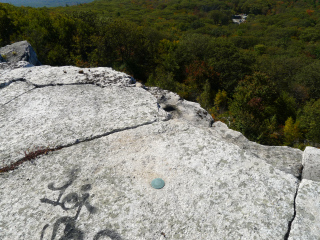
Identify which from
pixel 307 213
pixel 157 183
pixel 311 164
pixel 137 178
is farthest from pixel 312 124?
pixel 137 178

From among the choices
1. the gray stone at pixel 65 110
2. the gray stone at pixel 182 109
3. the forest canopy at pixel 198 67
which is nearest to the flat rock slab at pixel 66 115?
the gray stone at pixel 65 110

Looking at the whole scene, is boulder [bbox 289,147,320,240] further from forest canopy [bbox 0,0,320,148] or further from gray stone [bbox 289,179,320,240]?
forest canopy [bbox 0,0,320,148]

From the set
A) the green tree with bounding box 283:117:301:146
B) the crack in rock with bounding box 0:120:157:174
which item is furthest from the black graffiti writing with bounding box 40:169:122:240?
the green tree with bounding box 283:117:301:146

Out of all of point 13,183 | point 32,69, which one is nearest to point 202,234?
point 13,183

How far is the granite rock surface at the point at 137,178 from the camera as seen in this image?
2.59 meters

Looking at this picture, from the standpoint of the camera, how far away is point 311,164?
3.28 m

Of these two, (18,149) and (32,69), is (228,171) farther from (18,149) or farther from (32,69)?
(32,69)

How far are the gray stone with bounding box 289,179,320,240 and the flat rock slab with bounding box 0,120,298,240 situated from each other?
0.31 ft

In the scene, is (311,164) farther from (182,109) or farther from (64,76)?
(64,76)

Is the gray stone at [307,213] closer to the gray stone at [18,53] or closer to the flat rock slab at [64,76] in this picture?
the flat rock slab at [64,76]

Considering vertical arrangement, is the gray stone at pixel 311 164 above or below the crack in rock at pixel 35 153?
above

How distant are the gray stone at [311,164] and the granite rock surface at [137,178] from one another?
0.8 inches

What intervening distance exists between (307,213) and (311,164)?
101 centimetres

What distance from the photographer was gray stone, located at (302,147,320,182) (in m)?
3.13
